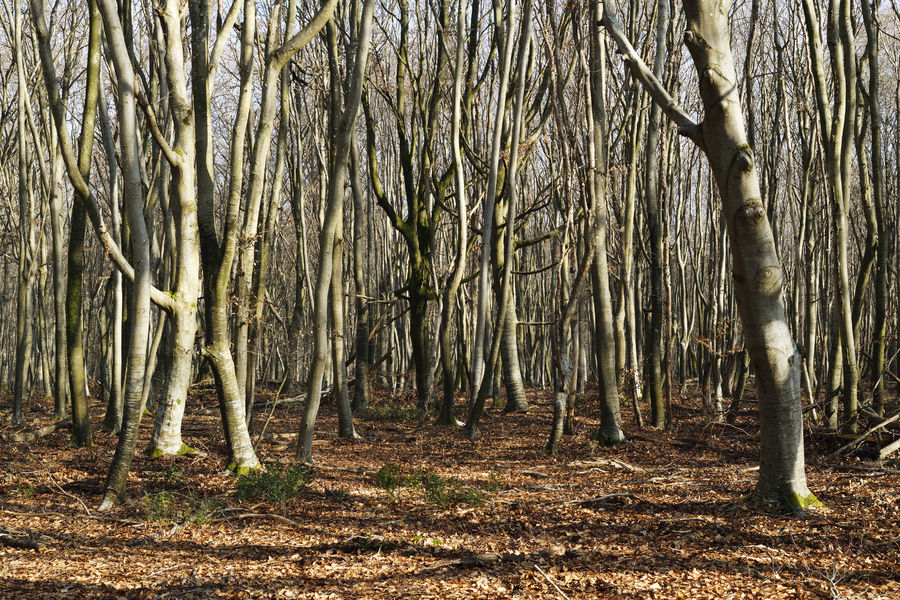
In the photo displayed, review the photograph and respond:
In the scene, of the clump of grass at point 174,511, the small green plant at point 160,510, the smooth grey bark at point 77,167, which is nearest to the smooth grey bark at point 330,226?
the clump of grass at point 174,511

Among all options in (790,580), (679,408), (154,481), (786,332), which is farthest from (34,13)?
(679,408)

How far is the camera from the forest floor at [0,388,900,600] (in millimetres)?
3543

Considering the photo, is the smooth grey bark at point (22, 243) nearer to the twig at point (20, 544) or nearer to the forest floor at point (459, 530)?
the forest floor at point (459, 530)

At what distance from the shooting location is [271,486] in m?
5.38

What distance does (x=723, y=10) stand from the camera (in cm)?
439

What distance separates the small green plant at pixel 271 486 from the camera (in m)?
5.39

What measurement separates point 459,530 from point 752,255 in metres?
2.60

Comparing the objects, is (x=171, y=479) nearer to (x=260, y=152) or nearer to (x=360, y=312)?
(x=260, y=152)

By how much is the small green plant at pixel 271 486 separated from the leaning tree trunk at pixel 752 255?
3.50 m

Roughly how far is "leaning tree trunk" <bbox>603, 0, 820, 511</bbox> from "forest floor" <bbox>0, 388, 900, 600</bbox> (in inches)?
19.4

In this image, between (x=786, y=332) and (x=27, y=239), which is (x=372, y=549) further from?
(x=27, y=239)

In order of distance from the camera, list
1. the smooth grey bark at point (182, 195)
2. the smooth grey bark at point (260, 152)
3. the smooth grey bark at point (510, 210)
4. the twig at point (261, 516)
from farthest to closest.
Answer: the smooth grey bark at point (510, 210), the smooth grey bark at point (260, 152), the smooth grey bark at point (182, 195), the twig at point (261, 516)

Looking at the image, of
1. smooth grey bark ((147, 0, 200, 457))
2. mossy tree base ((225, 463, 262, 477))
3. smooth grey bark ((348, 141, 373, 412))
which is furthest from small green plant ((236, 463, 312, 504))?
smooth grey bark ((348, 141, 373, 412))

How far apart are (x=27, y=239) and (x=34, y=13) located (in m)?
8.06
